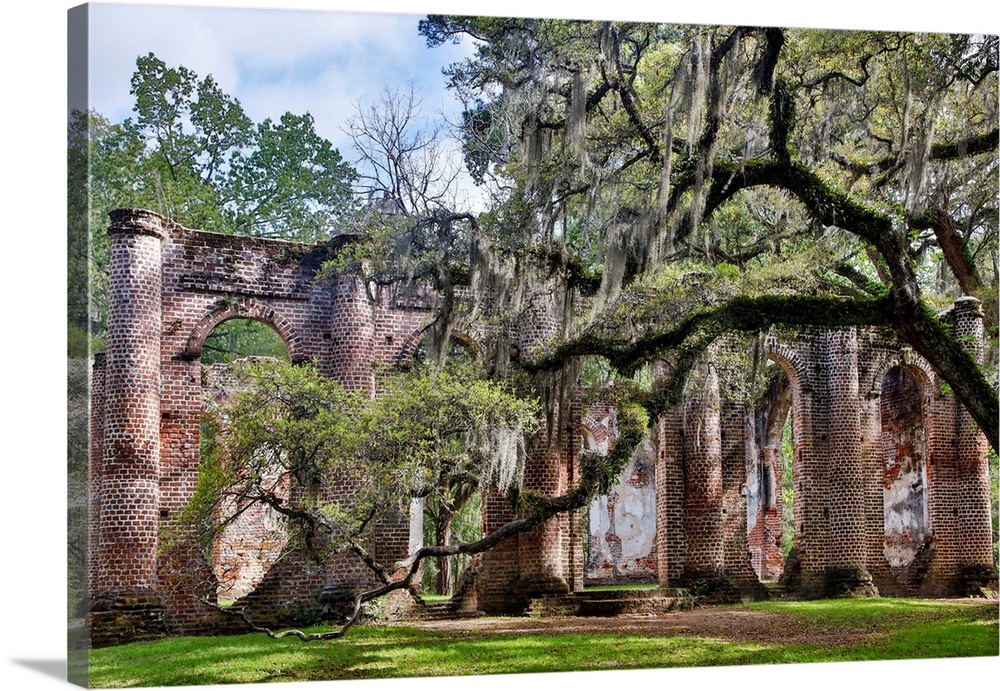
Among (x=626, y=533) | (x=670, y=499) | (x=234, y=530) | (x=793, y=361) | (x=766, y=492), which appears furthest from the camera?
(x=626, y=533)

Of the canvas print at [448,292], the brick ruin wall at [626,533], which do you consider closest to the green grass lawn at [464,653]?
the canvas print at [448,292]

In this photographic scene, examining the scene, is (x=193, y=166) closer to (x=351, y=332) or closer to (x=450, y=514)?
(x=351, y=332)

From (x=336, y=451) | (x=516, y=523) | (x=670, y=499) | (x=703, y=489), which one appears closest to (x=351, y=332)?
(x=336, y=451)

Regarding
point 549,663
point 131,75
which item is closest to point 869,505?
point 549,663

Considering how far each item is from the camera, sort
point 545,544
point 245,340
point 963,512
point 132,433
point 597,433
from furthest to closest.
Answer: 1. point 597,433
2. point 245,340
3. point 963,512
4. point 545,544
5. point 132,433

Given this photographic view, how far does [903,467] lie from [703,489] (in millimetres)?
4395

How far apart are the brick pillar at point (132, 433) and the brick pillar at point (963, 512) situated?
10.1 meters

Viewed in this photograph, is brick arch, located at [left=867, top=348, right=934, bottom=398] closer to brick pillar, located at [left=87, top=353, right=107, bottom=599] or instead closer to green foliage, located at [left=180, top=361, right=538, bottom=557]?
green foliage, located at [left=180, top=361, right=538, bottom=557]

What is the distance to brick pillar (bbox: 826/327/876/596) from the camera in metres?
16.0

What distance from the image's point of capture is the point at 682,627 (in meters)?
11.6

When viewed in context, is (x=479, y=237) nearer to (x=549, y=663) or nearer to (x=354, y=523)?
(x=354, y=523)

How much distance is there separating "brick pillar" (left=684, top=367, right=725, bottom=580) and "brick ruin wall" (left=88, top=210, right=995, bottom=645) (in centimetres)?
2

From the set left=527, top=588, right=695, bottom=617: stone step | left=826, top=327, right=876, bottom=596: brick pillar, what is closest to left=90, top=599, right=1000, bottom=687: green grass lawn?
left=527, top=588, right=695, bottom=617: stone step

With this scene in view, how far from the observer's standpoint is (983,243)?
42.0 ft
